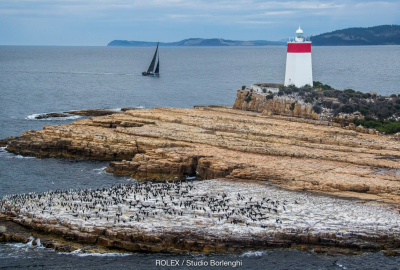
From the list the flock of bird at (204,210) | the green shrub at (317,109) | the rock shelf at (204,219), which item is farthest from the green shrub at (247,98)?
the rock shelf at (204,219)

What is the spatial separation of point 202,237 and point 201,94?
7601 cm

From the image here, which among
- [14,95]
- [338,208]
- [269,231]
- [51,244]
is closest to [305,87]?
[338,208]

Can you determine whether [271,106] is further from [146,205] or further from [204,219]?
[204,219]

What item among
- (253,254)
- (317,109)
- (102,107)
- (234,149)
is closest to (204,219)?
(253,254)

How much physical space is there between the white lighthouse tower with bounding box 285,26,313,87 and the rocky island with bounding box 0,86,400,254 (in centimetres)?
914

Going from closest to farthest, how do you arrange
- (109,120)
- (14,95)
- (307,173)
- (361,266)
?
1. (361,266)
2. (307,173)
3. (109,120)
4. (14,95)

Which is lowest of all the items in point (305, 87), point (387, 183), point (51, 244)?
point (51, 244)

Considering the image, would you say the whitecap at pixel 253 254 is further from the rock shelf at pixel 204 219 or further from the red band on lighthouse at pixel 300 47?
the red band on lighthouse at pixel 300 47

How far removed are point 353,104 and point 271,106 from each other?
32.7 ft

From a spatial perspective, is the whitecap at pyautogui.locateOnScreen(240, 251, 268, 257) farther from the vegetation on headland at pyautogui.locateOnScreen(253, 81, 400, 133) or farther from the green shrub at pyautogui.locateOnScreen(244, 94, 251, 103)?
the green shrub at pyautogui.locateOnScreen(244, 94, 251, 103)

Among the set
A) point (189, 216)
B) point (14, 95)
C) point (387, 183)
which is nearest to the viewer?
point (189, 216)

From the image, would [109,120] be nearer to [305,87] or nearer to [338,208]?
[305,87]

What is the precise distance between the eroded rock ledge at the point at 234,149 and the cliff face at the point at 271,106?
2.14 m

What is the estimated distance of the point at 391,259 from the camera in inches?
1160
